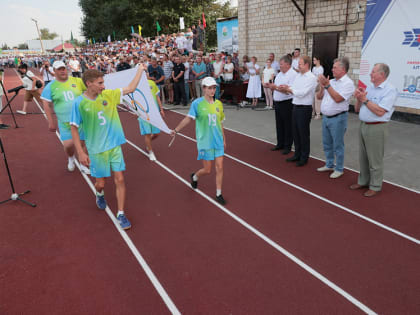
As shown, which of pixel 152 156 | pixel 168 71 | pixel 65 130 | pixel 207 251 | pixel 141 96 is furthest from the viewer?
pixel 168 71

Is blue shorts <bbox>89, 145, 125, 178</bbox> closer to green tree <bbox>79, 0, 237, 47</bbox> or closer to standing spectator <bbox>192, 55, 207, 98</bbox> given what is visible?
standing spectator <bbox>192, 55, 207, 98</bbox>

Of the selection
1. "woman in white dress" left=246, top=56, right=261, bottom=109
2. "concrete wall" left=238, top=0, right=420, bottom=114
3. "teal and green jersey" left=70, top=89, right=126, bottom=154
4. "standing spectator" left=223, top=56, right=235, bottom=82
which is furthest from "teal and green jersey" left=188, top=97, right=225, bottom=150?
"standing spectator" left=223, top=56, right=235, bottom=82

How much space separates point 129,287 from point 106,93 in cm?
261

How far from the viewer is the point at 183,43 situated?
2367cm

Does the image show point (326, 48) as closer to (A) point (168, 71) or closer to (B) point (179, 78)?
(B) point (179, 78)

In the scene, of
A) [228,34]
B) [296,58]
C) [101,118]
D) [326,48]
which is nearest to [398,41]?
[326,48]

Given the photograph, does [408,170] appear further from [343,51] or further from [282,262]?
[343,51]

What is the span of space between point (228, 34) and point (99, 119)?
17330 millimetres

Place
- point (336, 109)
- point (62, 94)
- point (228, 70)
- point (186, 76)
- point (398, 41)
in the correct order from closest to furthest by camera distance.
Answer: point (336, 109)
point (62, 94)
point (398, 41)
point (228, 70)
point (186, 76)

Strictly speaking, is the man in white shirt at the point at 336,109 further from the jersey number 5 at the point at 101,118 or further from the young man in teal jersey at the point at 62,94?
the young man in teal jersey at the point at 62,94

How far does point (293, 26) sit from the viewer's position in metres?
13.5

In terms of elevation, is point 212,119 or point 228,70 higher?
point 228,70

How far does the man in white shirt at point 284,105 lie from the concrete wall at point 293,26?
4.79m

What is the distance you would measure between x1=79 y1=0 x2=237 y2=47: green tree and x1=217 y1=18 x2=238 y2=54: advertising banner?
22327 mm
